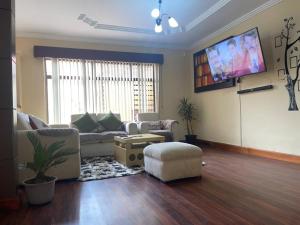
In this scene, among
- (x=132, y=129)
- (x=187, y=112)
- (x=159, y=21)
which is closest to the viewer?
(x=159, y=21)

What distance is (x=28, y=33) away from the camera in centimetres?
536

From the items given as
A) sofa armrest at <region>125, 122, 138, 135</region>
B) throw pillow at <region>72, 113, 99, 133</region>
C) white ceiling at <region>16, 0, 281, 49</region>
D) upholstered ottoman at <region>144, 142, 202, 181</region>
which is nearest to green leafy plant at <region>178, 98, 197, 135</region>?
white ceiling at <region>16, 0, 281, 49</region>

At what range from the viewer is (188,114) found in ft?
21.1

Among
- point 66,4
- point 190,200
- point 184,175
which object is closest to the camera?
point 190,200

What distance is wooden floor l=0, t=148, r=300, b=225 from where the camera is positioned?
1934mm

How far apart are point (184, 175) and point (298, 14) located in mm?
3021

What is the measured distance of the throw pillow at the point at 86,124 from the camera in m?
4.93

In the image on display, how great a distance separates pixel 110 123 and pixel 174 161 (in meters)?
Result: 2.63

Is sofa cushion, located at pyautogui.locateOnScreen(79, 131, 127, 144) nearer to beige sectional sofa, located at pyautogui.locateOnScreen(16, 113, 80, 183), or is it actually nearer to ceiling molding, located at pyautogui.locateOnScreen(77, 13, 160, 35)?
beige sectional sofa, located at pyautogui.locateOnScreen(16, 113, 80, 183)

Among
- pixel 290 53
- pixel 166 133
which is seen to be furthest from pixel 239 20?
pixel 166 133

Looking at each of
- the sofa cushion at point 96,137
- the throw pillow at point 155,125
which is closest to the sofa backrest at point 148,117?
the throw pillow at point 155,125

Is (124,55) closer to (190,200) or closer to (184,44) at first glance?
(184,44)

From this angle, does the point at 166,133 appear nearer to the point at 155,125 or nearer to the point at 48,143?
the point at 155,125

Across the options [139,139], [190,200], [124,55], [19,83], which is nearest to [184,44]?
[124,55]
